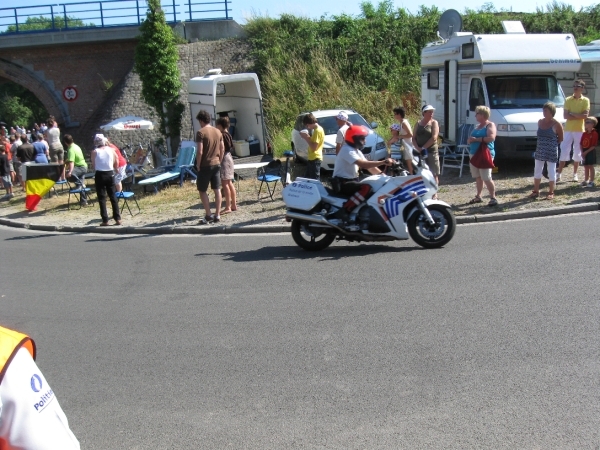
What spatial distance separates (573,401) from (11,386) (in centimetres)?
377

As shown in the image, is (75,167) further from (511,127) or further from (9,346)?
(9,346)

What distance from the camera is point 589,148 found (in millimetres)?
12641

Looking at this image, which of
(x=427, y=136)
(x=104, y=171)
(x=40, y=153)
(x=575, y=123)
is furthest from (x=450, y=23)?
(x=40, y=153)

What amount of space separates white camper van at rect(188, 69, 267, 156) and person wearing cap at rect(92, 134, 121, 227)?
20.1ft

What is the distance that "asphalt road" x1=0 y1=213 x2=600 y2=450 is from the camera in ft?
14.7

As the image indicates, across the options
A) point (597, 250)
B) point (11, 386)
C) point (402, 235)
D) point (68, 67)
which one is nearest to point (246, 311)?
point (402, 235)

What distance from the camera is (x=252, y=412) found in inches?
187

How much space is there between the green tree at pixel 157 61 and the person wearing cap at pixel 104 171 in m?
9.08

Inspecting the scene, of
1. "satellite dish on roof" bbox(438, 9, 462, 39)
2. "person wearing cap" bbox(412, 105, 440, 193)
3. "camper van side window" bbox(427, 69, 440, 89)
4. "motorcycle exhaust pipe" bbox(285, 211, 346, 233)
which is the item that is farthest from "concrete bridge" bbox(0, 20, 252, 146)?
"motorcycle exhaust pipe" bbox(285, 211, 346, 233)

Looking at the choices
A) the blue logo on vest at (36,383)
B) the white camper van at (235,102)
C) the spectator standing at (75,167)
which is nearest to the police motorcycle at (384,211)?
the blue logo on vest at (36,383)

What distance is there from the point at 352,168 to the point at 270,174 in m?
6.72

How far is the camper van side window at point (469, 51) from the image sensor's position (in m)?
15.7

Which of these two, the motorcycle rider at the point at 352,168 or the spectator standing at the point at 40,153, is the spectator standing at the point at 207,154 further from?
the spectator standing at the point at 40,153

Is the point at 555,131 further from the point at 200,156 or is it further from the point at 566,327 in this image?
the point at 566,327
